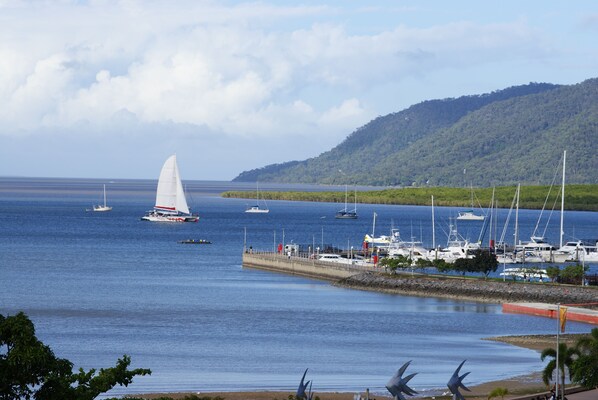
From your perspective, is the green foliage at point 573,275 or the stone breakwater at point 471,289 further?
the green foliage at point 573,275

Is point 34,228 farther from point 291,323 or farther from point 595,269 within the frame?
point 291,323

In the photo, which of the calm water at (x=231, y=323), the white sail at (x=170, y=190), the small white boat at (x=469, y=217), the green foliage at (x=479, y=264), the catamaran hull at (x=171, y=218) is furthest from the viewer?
the small white boat at (x=469, y=217)

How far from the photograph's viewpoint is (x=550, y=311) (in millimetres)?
56781

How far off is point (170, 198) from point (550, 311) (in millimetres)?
96678

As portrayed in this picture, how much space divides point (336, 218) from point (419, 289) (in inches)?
4094

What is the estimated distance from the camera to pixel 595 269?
89188 mm

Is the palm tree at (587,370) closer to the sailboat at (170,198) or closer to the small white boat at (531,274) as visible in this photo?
the small white boat at (531,274)

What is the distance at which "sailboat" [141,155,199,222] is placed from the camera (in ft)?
469

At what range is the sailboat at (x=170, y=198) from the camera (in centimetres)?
14300

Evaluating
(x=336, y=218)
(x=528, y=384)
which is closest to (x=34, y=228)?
(x=336, y=218)

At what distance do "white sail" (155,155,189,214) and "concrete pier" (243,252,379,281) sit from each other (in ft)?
177

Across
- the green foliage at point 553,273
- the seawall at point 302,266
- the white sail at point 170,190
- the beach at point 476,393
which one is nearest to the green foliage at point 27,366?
the beach at point 476,393

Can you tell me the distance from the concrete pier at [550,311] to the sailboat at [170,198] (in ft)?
283

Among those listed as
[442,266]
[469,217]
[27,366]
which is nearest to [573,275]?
[442,266]
